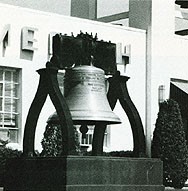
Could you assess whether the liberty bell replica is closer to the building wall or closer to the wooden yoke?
the wooden yoke


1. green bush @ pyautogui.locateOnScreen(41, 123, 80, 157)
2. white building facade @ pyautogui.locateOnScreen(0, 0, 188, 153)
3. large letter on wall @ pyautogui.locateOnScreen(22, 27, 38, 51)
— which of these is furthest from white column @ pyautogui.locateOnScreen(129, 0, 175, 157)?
large letter on wall @ pyautogui.locateOnScreen(22, 27, 38, 51)

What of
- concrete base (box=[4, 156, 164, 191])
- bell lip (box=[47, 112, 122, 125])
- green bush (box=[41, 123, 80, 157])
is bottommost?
concrete base (box=[4, 156, 164, 191])

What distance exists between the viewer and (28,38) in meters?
18.7

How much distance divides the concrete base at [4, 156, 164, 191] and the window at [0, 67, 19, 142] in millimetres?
8458

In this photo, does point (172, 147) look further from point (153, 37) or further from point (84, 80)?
point (84, 80)

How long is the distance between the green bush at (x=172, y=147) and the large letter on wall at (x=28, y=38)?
4.23m

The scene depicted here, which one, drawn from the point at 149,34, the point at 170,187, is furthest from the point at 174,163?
the point at 149,34

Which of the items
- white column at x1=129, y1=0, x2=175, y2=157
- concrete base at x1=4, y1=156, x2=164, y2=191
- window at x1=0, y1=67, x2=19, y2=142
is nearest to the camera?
concrete base at x1=4, y1=156, x2=164, y2=191

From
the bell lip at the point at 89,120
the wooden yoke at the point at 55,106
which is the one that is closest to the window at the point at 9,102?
the bell lip at the point at 89,120

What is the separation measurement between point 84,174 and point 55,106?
0.93 m

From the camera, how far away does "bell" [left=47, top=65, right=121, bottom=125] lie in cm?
1000

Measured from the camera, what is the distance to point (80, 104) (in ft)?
33.0

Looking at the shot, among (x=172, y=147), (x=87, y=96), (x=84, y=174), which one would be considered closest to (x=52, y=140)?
(x=172, y=147)

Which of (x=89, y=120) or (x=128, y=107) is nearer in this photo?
(x=89, y=120)
